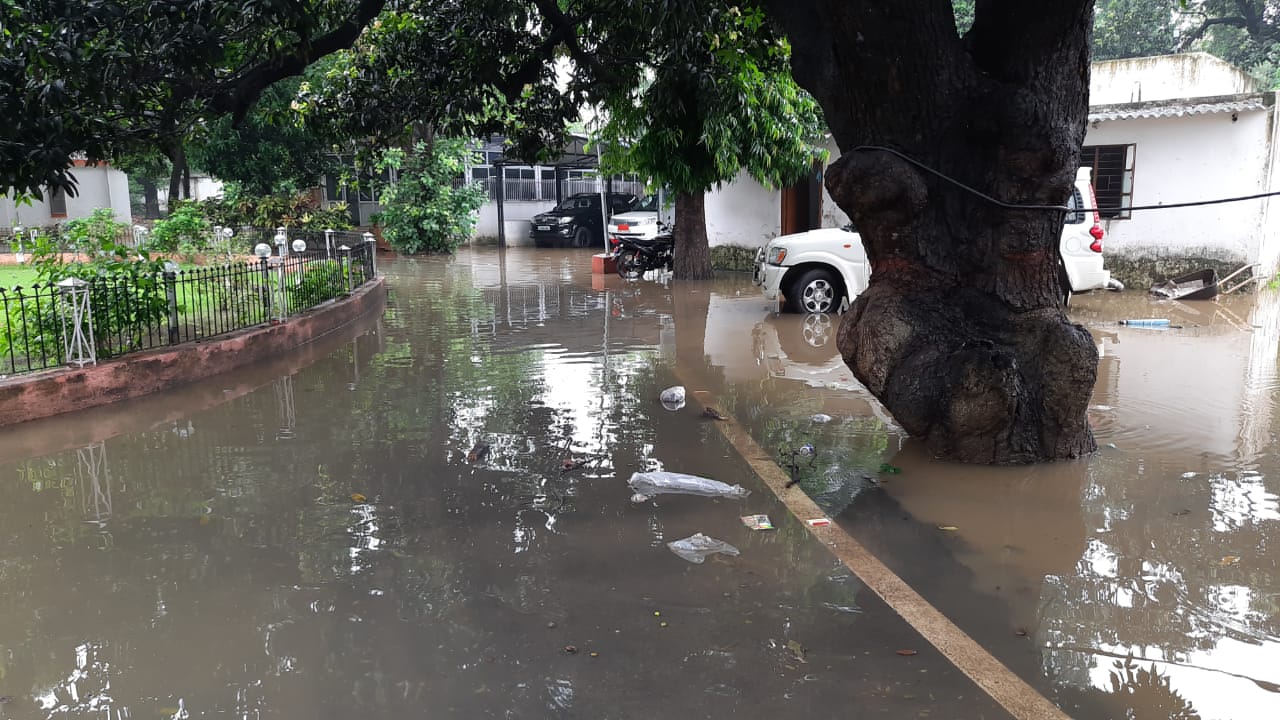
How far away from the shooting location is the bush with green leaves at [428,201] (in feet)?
75.9

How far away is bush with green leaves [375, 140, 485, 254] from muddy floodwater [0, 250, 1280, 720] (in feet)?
50.1

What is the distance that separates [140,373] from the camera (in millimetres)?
7824

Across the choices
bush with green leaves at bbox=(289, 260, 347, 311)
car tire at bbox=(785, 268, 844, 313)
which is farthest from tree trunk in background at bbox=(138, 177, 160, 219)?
car tire at bbox=(785, 268, 844, 313)

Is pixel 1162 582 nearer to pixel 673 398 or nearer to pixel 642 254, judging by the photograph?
pixel 673 398

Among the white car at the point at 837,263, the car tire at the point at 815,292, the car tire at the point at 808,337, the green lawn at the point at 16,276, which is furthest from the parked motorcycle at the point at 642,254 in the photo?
the green lawn at the point at 16,276

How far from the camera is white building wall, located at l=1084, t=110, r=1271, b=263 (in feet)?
47.8

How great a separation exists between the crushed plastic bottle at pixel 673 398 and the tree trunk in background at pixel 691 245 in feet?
32.6

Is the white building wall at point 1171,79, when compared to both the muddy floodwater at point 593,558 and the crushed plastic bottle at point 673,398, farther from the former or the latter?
the crushed plastic bottle at point 673,398

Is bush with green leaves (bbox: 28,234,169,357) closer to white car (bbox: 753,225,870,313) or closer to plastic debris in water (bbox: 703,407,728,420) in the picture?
plastic debris in water (bbox: 703,407,728,420)

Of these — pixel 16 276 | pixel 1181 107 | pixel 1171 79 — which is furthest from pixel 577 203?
pixel 1181 107

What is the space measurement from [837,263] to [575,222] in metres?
16.6

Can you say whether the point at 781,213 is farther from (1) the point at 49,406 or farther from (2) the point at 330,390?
(1) the point at 49,406

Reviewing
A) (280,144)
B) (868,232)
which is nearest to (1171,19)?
(280,144)

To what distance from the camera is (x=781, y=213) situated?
19.6m
